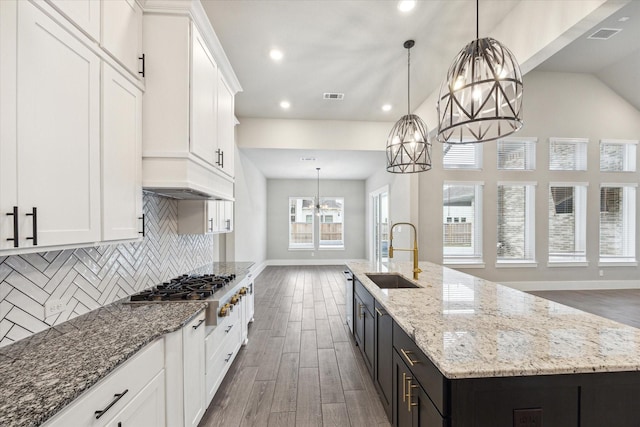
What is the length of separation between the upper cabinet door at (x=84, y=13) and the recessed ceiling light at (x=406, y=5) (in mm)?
2454

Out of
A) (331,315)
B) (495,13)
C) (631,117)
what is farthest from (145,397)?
(631,117)

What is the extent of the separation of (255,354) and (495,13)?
4.45 metres

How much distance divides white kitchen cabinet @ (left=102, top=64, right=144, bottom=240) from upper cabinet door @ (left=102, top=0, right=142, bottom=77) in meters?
0.12

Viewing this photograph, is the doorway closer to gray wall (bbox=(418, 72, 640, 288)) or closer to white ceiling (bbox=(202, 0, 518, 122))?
gray wall (bbox=(418, 72, 640, 288))

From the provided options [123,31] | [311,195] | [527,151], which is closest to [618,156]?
[527,151]

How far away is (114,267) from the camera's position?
1848mm

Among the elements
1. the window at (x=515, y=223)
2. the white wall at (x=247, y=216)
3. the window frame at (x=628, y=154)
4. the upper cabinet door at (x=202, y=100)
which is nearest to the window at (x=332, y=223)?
the white wall at (x=247, y=216)

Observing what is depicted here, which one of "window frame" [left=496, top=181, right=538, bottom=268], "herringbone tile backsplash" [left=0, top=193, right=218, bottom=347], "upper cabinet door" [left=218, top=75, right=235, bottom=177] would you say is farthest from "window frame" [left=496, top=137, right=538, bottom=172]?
"herringbone tile backsplash" [left=0, top=193, right=218, bottom=347]

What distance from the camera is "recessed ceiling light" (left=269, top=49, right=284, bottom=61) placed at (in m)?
3.35

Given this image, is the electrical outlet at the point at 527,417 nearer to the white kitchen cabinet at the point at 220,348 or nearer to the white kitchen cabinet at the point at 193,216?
the white kitchen cabinet at the point at 220,348

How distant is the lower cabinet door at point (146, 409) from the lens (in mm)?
1137

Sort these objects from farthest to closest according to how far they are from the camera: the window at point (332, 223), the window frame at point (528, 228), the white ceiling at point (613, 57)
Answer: the window at point (332, 223), the window frame at point (528, 228), the white ceiling at point (613, 57)

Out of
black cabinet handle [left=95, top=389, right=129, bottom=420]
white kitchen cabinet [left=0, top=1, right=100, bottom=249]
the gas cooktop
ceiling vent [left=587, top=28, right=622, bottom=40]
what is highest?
ceiling vent [left=587, top=28, right=622, bottom=40]

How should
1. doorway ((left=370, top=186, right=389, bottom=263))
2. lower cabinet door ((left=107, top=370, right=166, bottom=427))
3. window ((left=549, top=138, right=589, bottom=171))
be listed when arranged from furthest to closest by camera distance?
doorway ((left=370, top=186, right=389, bottom=263)) < window ((left=549, top=138, right=589, bottom=171)) < lower cabinet door ((left=107, top=370, right=166, bottom=427))
